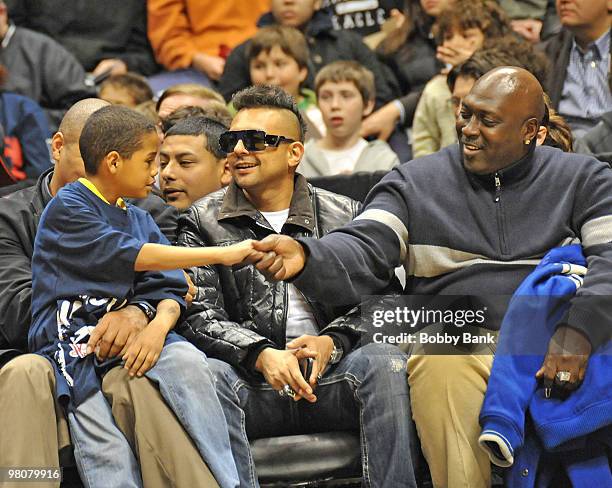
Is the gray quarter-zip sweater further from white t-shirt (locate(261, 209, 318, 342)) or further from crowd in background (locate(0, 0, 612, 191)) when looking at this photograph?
crowd in background (locate(0, 0, 612, 191))

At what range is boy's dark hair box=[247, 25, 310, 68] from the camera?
5762 mm

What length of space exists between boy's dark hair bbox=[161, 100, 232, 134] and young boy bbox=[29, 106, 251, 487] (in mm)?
1086

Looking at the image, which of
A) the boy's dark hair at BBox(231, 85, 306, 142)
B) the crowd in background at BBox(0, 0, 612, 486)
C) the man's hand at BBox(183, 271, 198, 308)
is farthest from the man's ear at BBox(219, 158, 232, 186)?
the man's hand at BBox(183, 271, 198, 308)

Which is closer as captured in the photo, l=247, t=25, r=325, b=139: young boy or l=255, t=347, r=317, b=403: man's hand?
l=255, t=347, r=317, b=403: man's hand

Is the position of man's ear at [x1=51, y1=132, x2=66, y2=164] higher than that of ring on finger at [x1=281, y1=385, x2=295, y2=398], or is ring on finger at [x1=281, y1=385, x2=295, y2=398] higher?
man's ear at [x1=51, y1=132, x2=66, y2=164]

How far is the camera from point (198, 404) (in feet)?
10.4

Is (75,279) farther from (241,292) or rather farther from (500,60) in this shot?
(500,60)

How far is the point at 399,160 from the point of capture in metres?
5.65

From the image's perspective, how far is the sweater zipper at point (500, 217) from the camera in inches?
139

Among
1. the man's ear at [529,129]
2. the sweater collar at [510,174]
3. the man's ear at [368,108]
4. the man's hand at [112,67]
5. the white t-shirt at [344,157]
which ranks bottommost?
the white t-shirt at [344,157]

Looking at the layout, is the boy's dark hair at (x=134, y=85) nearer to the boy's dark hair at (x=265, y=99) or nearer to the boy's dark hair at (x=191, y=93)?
the boy's dark hair at (x=191, y=93)

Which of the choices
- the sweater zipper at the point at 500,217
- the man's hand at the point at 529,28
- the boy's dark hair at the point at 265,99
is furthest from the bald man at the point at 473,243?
the man's hand at the point at 529,28

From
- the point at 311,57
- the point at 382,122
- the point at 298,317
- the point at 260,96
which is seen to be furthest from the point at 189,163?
the point at 311,57

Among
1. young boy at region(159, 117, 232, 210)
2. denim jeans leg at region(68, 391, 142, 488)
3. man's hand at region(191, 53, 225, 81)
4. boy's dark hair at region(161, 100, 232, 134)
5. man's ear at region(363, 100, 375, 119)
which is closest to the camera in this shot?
denim jeans leg at region(68, 391, 142, 488)
